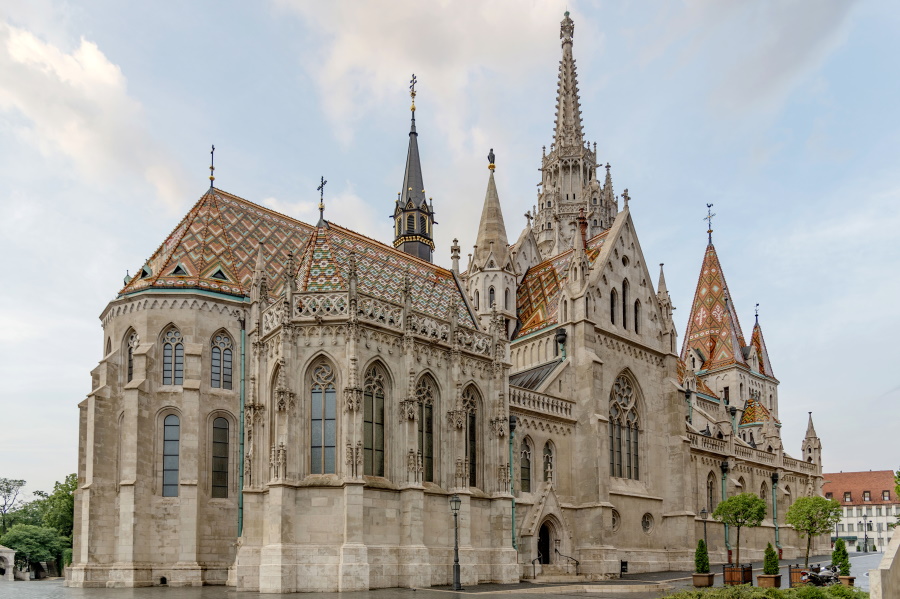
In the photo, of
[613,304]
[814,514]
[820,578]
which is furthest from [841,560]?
[613,304]

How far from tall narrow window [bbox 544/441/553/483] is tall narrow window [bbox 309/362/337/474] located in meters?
12.0

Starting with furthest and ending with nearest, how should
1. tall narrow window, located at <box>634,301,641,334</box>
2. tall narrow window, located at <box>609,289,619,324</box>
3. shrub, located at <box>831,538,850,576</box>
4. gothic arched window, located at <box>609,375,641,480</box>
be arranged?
tall narrow window, located at <box>634,301,641,334</box>, tall narrow window, located at <box>609,289,619,324</box>, gothic arched window, located at <box>609,375,641,480</box>, shrub, located at <box>831,538,850,576</box>

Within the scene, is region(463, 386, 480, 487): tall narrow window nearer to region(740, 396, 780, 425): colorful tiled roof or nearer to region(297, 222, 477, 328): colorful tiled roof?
region(297, 222, 477, 328): colorful tiled roof

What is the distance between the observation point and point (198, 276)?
120 ft

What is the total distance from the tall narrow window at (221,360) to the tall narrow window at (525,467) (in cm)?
1304

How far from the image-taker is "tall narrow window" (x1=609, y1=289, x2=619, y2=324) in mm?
43875

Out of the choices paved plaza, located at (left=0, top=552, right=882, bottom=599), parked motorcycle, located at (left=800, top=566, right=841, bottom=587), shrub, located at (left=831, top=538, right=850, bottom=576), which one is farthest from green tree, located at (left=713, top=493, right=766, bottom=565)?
parked motorcycle, located at (left=800, top=566, right=841, bottom=587)

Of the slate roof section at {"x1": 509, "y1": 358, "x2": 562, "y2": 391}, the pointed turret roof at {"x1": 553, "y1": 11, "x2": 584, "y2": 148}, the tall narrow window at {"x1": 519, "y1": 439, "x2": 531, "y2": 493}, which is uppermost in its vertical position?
the pointed turret roof at {"x1": 553, "y1": 11, "x2": 584, "y2": 148}

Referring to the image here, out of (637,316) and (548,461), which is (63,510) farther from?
(637,316)

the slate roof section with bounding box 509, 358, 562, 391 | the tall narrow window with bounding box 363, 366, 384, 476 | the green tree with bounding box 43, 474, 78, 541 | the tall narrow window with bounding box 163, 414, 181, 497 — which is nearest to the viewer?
the tall narrow window with bounding box 363, 366, 384, 476

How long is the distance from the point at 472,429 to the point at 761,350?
53240 mm

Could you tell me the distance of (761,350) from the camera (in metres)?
79.6

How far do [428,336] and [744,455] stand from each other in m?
30.0

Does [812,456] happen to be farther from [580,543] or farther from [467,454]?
[467,454]
